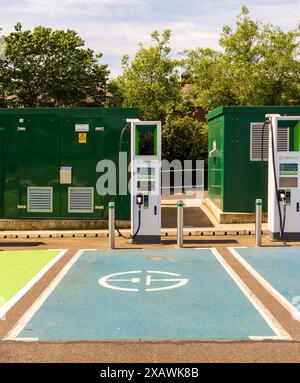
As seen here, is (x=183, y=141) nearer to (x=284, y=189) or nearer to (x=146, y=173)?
(x=284, y=189)

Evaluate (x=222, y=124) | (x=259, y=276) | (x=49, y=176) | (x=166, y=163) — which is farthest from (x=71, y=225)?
(x=166, y=163)

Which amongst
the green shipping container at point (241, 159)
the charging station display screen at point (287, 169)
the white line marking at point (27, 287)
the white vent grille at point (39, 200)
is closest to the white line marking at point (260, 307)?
the charging station display screen at point (287, 169)

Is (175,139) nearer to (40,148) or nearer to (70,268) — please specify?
(40,148)

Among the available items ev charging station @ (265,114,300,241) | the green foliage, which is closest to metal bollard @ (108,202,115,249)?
ev charging station @ (265,114,300,241)

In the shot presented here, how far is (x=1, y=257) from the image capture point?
1068 cm

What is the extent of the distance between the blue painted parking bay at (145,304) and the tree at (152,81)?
2500cm

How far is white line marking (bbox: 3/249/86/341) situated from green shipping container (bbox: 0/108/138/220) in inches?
134

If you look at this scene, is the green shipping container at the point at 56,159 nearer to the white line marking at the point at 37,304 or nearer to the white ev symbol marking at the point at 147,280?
the white line marking at the point at 37,304

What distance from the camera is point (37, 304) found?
7.37 meters

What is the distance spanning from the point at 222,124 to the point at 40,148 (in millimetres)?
4936

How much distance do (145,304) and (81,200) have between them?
6.62 meters

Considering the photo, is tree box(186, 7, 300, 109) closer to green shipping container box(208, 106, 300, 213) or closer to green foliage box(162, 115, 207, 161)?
green foliage box(162, 115, 207, 161)

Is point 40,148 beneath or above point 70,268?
above
